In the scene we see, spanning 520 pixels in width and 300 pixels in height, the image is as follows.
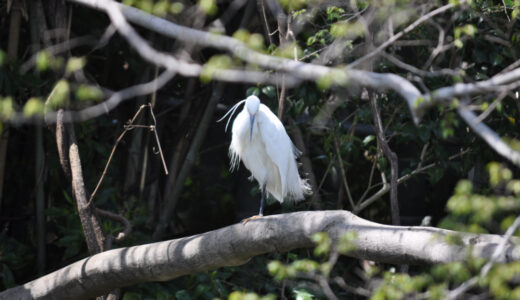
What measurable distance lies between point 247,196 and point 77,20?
1634 mm

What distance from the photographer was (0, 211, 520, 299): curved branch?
180 cm

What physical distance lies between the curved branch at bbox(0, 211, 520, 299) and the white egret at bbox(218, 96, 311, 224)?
25.0 inches

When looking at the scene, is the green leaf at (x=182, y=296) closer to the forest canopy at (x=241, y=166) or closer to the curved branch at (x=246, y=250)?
the forest canopy at (x=241, y=166)

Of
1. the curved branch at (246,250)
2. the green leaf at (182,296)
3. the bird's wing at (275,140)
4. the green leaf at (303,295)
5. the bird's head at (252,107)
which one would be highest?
the bird's head at (252,107)

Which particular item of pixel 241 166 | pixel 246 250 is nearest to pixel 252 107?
pixel 246 250

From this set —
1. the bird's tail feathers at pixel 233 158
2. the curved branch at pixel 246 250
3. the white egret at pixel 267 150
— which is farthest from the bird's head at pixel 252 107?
the curved branch at pixel 246 250

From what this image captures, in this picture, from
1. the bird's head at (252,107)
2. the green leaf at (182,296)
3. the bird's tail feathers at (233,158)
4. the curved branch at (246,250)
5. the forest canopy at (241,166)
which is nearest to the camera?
the forest canopy at (241,166)

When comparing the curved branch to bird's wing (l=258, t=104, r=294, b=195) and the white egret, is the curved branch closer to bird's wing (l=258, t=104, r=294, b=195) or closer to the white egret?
the white egret

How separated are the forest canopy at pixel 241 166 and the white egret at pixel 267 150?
0.14 meters

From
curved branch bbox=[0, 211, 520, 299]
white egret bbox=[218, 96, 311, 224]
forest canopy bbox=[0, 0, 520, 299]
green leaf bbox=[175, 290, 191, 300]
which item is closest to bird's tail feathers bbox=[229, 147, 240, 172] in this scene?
white egret bbox=[218, 96, 311, 224]

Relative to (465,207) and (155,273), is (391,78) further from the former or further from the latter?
(155,273)

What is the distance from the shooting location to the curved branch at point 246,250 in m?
1.80

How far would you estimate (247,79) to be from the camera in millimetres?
1564

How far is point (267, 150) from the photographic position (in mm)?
3104
